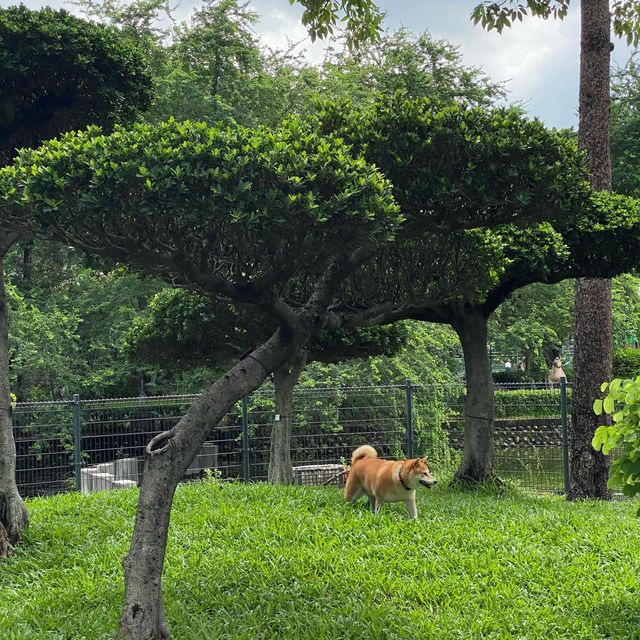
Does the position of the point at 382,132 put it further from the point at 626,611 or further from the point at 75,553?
the point at 75,553

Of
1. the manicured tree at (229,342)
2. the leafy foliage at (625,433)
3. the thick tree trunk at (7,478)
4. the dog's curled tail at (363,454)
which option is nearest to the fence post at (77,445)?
the manicured tree at (229,342)

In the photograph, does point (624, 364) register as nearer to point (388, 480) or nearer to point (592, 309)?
point (592, 309)

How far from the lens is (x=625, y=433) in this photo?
14.0ft

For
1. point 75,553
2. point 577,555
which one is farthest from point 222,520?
point 577,555

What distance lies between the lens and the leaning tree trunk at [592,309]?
10188 millimetres

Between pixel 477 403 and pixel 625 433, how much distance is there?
572 centimetres

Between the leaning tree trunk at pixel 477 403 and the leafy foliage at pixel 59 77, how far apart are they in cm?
521

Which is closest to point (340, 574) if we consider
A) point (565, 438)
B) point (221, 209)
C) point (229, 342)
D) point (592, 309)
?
point (221, 209)

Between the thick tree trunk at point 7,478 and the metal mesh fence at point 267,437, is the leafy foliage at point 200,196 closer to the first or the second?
the thick tree trunk at point 7,478

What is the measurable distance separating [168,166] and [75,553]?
3.58 metres

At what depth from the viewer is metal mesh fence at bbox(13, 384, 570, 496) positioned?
1143 centimetres

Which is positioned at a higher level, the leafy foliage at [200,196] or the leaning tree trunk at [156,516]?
the leafy foliage at [200,196]

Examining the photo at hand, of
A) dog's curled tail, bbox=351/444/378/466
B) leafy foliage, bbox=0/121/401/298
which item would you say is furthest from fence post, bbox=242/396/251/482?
leafy foliage, bbox=0/121/401/298

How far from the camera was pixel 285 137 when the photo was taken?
4797mm
